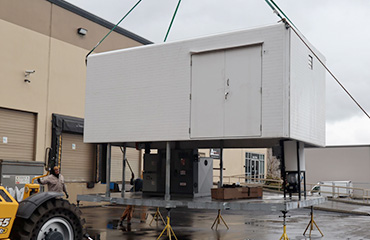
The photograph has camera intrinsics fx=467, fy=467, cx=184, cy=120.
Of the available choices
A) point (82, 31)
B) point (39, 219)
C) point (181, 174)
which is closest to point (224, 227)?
point (181, 174)

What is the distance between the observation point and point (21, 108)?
67.3 feet

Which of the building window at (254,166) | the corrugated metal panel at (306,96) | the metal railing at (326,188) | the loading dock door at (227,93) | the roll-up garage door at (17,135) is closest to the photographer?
the corrugated metal panel at (306,96)

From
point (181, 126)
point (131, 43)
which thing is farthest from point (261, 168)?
point (181, 126)

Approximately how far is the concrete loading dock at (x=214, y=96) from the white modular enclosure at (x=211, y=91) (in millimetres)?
24

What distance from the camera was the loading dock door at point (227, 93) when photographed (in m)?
11.2

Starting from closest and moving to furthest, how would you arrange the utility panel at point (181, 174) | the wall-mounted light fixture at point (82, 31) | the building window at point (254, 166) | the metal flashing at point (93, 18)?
1. the utility panel at point (181, 174)
2. the metal flashing at point (93, 18)
3. the wall-mounted light fixture at point (82, 31)
4. the building window at point (254, 166)

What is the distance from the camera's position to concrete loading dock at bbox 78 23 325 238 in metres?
10.9

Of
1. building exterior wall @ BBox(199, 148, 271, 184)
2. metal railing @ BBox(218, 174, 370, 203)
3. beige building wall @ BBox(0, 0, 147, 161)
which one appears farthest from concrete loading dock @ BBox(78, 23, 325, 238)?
building exterior wall @ BBox(199, 148, 271, 184)

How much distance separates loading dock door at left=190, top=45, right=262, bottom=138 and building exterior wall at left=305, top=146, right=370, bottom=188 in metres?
32.1

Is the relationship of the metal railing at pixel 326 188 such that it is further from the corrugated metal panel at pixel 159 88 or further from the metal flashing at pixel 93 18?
the corrugated metal panel at pixel 159 88

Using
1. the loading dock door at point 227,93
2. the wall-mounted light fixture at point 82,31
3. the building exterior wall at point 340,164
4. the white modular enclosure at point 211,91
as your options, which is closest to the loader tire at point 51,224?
the white modular enclosure at point 211,91

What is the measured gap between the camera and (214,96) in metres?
11.7

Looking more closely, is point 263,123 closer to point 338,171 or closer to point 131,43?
point 131,43

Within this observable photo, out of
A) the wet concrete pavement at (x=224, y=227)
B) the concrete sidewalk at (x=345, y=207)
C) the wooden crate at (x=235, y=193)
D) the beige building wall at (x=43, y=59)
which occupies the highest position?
the beige building wall at (x=43, y=59)
